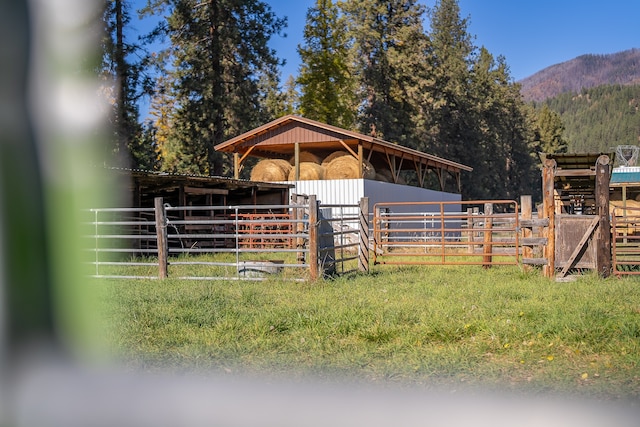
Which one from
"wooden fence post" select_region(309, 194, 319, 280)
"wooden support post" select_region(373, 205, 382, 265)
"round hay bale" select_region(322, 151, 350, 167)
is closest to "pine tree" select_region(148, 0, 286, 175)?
"round hay bale" select_region(322, 151, 350, 167)

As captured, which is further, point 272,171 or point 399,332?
point 272,171

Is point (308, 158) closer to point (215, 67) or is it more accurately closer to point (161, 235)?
point (215, 67)

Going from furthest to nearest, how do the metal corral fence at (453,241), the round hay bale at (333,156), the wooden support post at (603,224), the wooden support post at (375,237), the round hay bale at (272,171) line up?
the round hay bale at (333,156) → the round hay bale at (272,171) → the wooden support post at (375,237) → the metal corral fence at (453,241) → the wooden support post at (603,224)

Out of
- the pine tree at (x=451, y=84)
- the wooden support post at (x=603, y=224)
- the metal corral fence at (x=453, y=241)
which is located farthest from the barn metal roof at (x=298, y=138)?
the pine tree at (x=451, y=84)

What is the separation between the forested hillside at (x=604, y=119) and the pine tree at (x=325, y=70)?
109 ft

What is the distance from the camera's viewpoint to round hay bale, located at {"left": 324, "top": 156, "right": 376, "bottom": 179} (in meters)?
20.1

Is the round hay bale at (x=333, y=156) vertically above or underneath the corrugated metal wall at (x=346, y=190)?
above

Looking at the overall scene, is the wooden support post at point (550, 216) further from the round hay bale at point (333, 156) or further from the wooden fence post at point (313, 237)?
the round hay bale at point (333, 156)

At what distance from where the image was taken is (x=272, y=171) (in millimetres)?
20891

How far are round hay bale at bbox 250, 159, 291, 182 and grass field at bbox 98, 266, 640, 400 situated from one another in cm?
1283

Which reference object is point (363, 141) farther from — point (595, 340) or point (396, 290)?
point (595, 340)

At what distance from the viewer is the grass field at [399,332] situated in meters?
3.81

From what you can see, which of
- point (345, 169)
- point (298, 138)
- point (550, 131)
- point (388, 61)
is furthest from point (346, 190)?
point (550, 131)

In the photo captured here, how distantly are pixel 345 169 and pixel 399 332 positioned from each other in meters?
15.3
